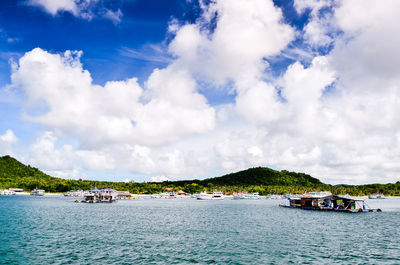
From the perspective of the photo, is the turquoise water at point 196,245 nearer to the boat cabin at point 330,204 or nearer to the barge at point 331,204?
the barge at point 331,204

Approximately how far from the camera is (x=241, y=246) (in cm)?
5000

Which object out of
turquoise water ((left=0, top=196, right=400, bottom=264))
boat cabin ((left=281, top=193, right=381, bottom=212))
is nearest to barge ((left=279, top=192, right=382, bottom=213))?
boat cabin ((left=281, top=193, right=381, bottom=212))

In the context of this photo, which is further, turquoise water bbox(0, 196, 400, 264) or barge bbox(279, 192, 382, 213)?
barge bbox(279, 192, 382, 213)

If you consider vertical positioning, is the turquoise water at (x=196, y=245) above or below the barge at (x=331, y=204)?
below

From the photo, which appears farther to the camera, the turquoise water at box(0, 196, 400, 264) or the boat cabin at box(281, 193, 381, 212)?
the boat cabin at box(281, 193, 381, 212)

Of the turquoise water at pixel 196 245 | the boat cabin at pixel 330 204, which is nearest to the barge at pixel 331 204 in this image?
the boat cabin at pixel 330 204

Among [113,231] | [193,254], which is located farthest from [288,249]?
[113,231]

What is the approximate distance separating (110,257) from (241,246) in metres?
20.8

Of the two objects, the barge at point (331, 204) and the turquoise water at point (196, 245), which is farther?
the barge at point (331, 204)

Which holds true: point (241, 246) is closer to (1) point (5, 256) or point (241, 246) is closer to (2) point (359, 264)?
(2) point (359, 264)

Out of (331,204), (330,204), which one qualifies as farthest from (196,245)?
(331,204)

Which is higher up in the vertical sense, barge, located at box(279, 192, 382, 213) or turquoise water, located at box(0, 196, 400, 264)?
barge, located at box(279, 192, 382, 213)

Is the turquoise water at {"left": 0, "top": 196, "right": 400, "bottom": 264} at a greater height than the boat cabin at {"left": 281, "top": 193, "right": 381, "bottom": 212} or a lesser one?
lesser

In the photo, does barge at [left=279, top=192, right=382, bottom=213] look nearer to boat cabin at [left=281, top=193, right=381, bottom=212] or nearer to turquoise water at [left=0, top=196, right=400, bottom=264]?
boat cabin at [left=281, top=193, right=381, bottom=212]
